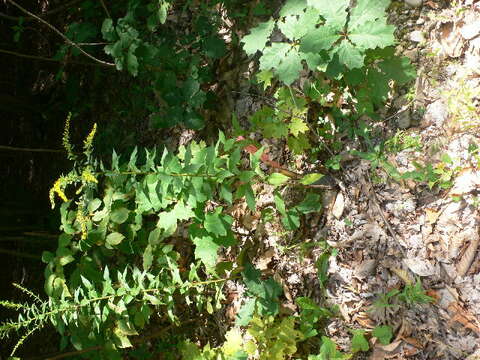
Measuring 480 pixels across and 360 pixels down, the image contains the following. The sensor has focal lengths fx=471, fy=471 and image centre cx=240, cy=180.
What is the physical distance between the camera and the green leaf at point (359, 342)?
2.07 meters

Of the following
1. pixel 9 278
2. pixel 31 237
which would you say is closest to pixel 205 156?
pixel 31 237

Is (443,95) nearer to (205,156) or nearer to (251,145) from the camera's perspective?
(251,145)

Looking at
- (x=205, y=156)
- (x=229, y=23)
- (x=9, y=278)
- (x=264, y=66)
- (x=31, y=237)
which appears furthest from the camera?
(x=9, y=278)

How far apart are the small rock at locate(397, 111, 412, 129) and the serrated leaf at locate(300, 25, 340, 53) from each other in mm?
542

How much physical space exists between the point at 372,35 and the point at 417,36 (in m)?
0.47

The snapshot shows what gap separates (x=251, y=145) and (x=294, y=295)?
784mm

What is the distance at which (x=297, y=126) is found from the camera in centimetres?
228

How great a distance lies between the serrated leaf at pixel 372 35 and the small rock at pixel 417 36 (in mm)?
430

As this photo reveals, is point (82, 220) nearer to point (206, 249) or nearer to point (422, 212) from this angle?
point (206, 249)

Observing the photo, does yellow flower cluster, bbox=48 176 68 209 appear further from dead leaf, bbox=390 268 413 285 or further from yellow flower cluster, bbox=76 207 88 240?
dead leaf, bbox=390 268 413 285

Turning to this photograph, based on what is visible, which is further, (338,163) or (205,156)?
(338,163)

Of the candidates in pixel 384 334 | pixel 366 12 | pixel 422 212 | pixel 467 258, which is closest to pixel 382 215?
pixel 422 212

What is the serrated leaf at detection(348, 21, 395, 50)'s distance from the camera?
1.72 m

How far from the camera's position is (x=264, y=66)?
198cm
